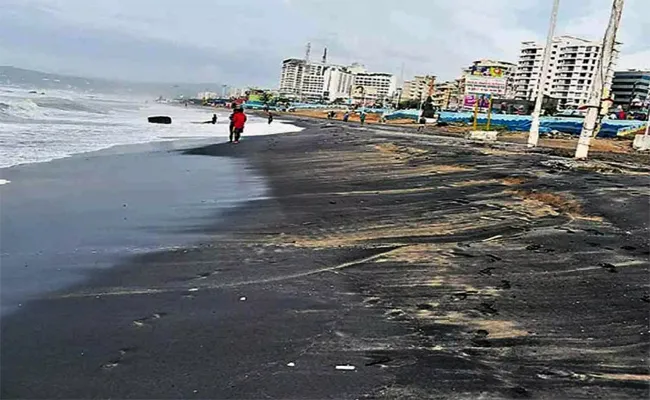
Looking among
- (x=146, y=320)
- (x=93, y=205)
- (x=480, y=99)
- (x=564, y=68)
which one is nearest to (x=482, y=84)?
(x=480, y=99)

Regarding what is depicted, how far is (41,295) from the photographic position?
211 inches

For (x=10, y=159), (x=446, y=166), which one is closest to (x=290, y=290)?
(x=446, y=166)

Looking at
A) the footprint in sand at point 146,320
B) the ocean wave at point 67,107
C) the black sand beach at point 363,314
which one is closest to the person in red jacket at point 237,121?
the black sand beach at point 363,314

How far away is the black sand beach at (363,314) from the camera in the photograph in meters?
3.76

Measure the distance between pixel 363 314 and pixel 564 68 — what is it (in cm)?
16986

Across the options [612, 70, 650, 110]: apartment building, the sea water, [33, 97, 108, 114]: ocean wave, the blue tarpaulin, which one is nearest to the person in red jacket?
the sea water

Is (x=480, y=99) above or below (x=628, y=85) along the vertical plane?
below

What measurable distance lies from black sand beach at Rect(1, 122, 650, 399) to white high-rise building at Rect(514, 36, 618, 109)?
15549 cm

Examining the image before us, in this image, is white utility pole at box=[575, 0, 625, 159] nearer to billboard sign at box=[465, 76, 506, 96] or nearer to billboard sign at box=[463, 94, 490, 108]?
billboard sign at box=[463, 94, 490, 108]

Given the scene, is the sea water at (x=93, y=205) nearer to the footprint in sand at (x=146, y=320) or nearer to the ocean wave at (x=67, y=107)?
the footprint in sand at (x=146, y=320)

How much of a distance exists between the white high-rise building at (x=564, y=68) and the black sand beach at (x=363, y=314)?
510 feet

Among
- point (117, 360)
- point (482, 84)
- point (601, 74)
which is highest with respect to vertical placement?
point (482, 84)

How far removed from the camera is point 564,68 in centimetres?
15812

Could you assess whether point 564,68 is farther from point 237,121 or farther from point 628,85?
point 237,121
